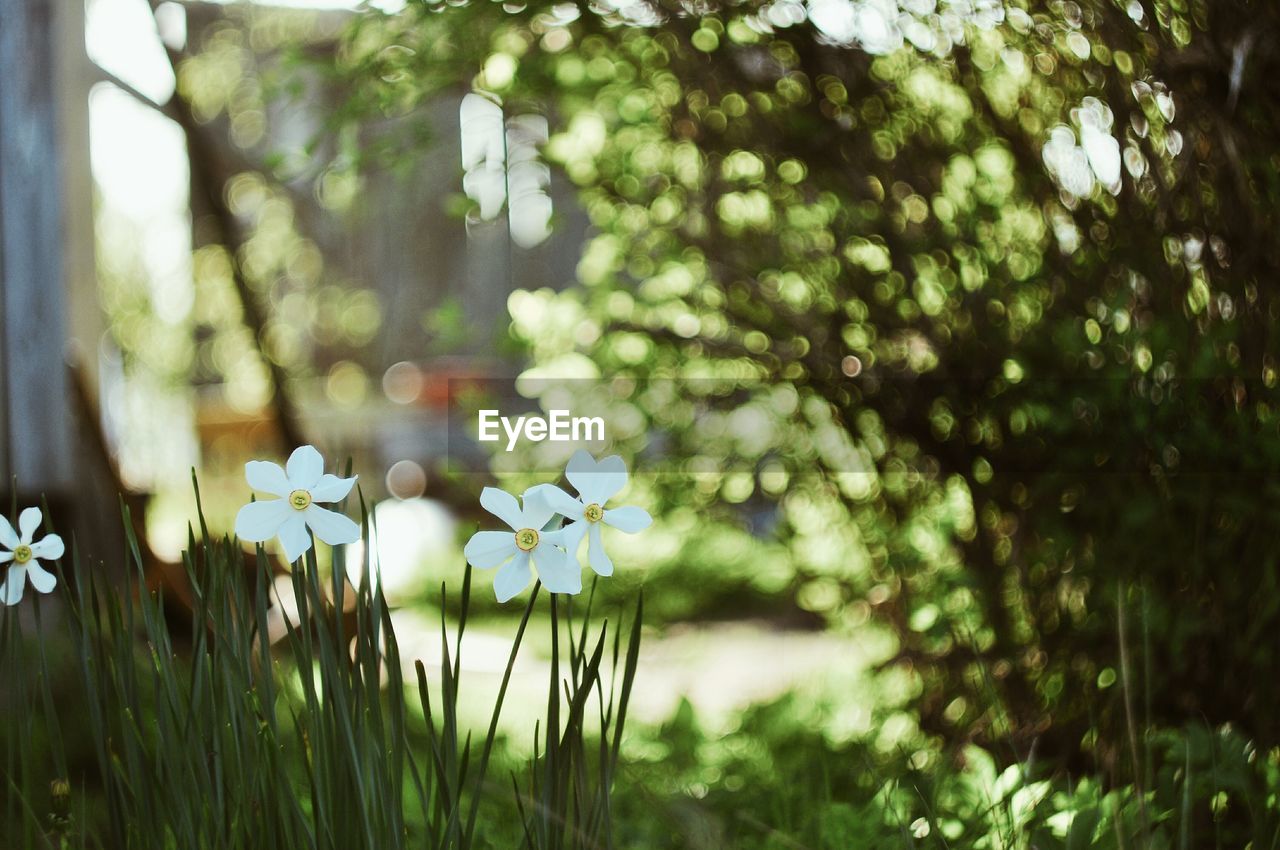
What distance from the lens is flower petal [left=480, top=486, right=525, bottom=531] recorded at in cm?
73

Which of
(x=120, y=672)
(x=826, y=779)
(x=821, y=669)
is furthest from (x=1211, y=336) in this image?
(x=821, y=669)

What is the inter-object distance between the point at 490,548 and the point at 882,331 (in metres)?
1.37

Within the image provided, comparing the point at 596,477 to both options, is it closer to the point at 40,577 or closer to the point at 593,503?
the point at 593,503

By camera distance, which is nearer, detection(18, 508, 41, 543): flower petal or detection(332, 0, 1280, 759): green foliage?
detection(18, 508, 41, 543): flower petal

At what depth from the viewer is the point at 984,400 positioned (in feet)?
5.99

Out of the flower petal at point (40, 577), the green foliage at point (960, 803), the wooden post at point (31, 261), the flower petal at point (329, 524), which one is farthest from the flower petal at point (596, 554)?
the wooden post at point (31, 261)

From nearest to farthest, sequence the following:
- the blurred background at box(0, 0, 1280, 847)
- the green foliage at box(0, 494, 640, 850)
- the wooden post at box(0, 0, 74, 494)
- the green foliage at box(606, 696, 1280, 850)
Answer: the green foliage at box(0, 494, 640, 850), the green foliage at box(606, 696, 1280, 850), the blurred background at box(0, 0, 1280, 847), the wooden post at box(0, 0, 74, 494)

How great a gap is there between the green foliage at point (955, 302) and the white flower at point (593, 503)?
937mm

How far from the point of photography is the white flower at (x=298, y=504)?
0.76 metres

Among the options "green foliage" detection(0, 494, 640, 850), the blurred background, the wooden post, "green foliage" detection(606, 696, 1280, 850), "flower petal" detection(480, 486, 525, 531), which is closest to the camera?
"flower petal" detection(480, 486, 525, 531)

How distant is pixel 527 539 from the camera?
0.76 metres

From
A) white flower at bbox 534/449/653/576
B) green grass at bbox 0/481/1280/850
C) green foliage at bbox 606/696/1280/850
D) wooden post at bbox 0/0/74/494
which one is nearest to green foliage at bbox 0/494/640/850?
green grass at bbox 0/481/1280/850

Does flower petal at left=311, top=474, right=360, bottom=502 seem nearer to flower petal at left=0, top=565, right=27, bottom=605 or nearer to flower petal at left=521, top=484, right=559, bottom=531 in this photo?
flower petal at left=521, top=484, right=559, bottom=531

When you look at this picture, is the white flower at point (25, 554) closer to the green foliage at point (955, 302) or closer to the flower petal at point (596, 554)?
the flower petal at point (596, 554)
